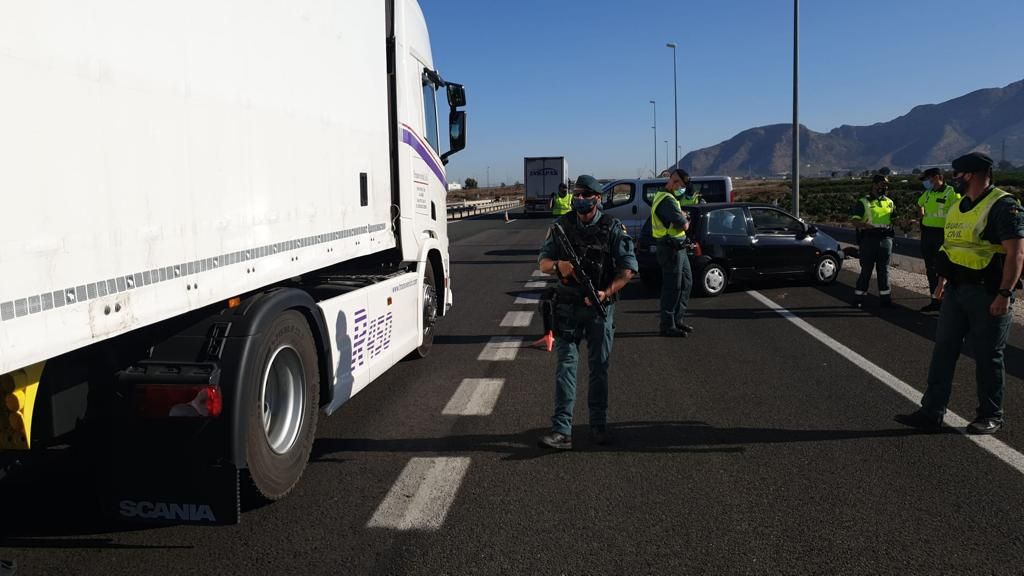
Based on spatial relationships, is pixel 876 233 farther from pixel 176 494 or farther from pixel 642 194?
pixel 176 494

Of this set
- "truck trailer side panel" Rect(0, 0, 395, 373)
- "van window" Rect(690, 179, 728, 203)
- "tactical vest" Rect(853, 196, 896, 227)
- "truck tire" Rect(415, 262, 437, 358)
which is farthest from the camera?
"van window" Rect(690, 179, 728, 203)

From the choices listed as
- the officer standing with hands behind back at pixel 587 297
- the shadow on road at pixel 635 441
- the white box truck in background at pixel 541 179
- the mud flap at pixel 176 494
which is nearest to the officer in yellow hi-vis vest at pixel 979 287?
the shadow on road at pixel 635 441

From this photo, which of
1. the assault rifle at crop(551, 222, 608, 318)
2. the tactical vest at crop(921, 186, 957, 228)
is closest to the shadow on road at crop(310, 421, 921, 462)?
the assault rifle at crop(551, 222, 608, 318)

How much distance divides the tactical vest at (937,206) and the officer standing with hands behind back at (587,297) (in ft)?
23.0

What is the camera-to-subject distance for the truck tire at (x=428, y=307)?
750 centimetres

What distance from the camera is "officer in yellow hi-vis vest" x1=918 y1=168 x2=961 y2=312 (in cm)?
1039

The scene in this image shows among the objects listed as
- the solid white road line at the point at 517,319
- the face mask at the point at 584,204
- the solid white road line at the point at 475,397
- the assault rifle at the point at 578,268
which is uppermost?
the face mask at the point at 584,204

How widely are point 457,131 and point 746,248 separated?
581cm

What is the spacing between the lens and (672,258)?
29.8ft

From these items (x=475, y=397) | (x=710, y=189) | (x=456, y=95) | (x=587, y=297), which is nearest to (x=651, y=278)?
(x=456, y=95)

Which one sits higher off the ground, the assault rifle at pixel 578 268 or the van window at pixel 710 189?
the van window at pixel 710 189

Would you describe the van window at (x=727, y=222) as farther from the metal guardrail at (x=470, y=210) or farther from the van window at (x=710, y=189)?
the metal guardrail at (x=470, y=210)

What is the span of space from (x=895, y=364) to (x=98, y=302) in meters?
6.72

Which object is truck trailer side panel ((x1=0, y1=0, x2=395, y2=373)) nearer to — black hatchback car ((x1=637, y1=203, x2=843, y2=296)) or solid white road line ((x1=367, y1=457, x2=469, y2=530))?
solid white road line ((x1=367, y1=457, x2=469, y2=530))
